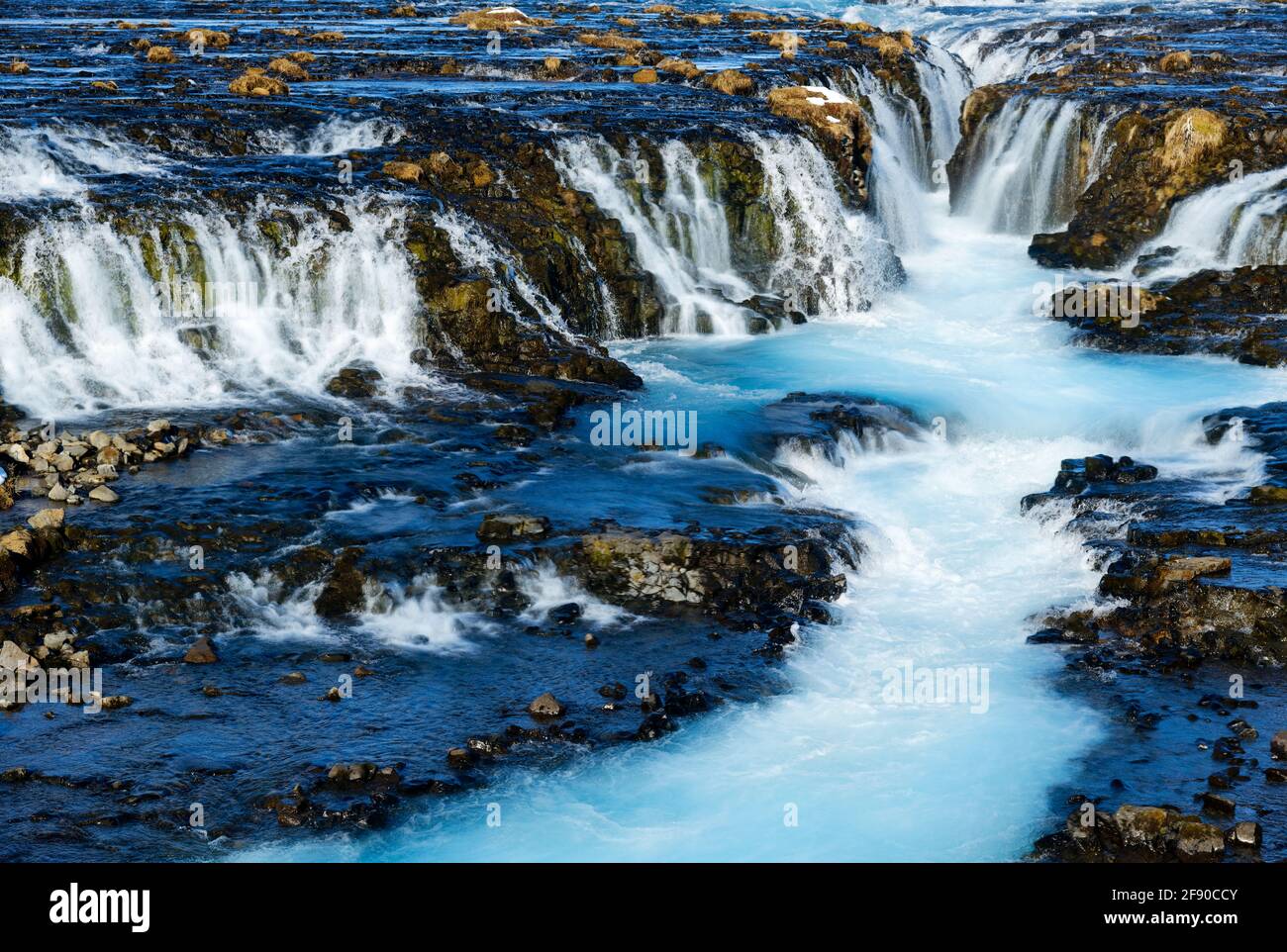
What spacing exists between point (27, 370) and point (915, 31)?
41.2 m

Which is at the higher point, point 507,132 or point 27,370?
point 507,132

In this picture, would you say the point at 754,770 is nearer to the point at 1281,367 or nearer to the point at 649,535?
the point at 649,535

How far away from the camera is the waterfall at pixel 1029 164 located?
3378 centimetres

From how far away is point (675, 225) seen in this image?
2883cm

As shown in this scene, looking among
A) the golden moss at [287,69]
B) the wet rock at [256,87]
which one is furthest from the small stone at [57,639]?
the golden moss at [287,69]

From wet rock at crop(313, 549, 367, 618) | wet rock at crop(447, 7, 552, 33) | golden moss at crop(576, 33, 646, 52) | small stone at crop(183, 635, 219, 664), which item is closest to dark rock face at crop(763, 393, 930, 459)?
wet rock at crop(313, 549, 367, 618)

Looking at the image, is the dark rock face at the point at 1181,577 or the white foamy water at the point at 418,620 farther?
the white foamy water at the point at 418,620

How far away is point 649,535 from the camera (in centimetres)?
1731

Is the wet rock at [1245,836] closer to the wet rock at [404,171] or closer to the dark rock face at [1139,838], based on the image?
the dark rock face at [1139,838]

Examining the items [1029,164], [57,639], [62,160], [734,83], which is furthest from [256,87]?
[57,639]

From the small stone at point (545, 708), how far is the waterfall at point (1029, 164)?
24021 mm

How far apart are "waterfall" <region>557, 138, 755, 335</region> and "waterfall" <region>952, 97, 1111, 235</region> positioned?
947 centimetres

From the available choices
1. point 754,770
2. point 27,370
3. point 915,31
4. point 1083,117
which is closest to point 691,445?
point 754,770

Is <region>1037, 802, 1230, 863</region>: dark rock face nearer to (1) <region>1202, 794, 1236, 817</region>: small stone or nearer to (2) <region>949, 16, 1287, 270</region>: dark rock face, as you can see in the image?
(1) <region>1202, 794, 1236, 817</region>: small stone
